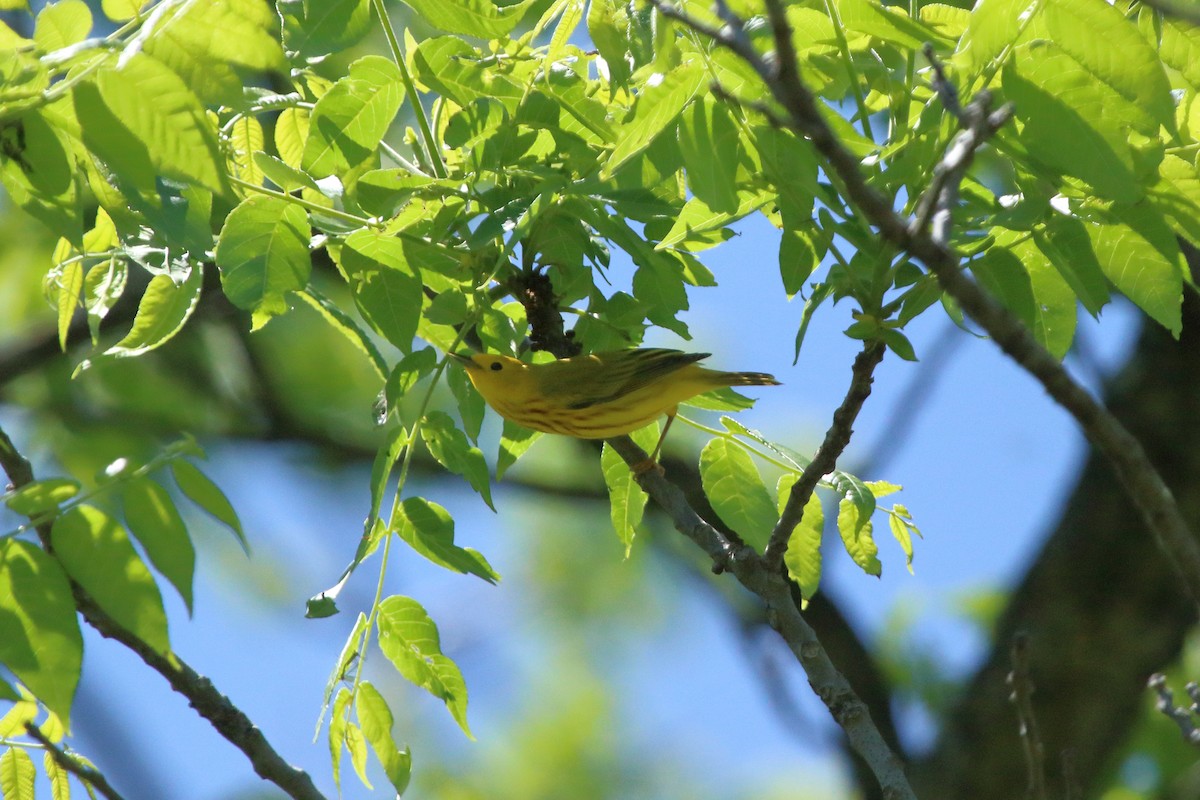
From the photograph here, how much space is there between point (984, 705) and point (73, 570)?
7.26 meters

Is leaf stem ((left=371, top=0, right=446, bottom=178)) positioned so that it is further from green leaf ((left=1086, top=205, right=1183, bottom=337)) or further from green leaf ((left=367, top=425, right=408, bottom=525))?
green leaf ((left=1086, top=205, right=1183, bottom=337))

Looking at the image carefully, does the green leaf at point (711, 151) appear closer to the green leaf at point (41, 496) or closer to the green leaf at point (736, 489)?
the green leaf at point (736, 489)

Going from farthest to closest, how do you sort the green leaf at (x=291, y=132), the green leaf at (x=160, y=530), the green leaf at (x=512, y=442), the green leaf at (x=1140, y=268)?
the green leaf at (x=512, y=442)
the green leaf at (x=291, y=132)
the green leaf at (x=1140, y=268)
the green leaf at (x=160, y=530)

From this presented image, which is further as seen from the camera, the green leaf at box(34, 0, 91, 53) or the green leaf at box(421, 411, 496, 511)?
the green leaf at box(421, 411, 496, 511)

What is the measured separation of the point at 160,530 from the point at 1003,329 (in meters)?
1.75

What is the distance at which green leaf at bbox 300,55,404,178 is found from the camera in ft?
9.87

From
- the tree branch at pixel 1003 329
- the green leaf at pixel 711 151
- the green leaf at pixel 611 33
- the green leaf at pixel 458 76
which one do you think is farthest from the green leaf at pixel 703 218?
the tree branch at pixel 1003 329

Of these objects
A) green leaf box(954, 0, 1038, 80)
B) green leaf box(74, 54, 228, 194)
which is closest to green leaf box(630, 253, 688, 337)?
green leaf box(954, 0, 1038, 80)

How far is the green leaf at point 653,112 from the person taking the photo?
2.64m

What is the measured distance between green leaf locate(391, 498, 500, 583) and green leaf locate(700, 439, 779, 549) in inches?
29.2

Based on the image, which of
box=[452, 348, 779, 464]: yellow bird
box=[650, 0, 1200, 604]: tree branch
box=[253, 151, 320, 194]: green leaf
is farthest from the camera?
box=[452, 348, 779, 464]: yellow bird

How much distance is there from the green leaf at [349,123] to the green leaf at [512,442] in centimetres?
116

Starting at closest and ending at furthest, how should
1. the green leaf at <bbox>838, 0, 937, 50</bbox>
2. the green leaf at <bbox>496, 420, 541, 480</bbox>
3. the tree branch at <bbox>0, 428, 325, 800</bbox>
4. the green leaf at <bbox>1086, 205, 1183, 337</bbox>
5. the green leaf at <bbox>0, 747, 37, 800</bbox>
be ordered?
the green leaf at <bbox>838, 0, 937, 50</bbox> < the tree branch at <bbox>0, 428, 325, 800</bbox> < the green leaf at <bbox>1086, 205, 1183, 337</bbox> < the green leaf at <bbox>0, 747, 37, 800</bbox> < the green leaf at <bbox>496, 420, 541, 480</bbox>

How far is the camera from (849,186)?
1647mm
